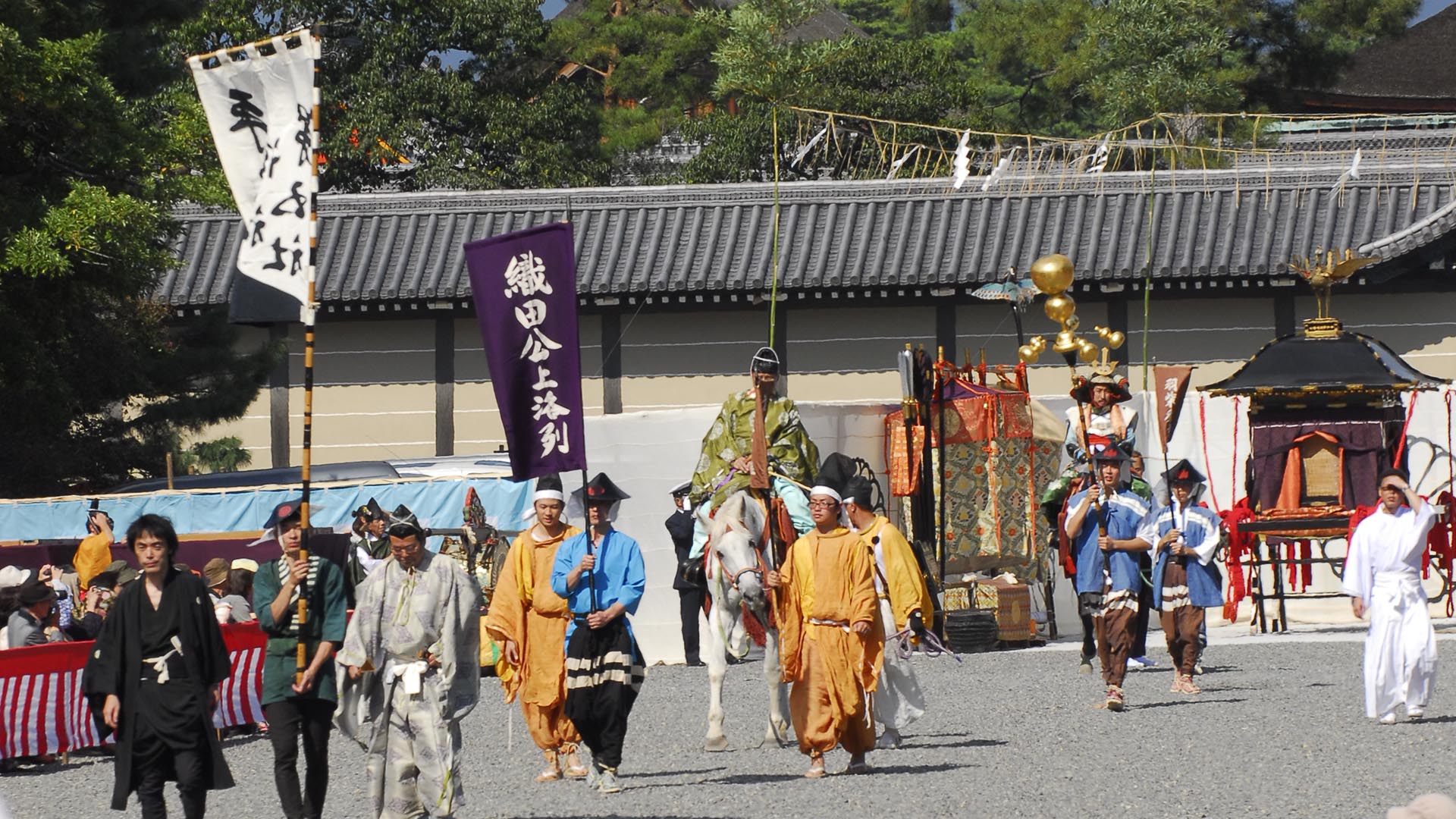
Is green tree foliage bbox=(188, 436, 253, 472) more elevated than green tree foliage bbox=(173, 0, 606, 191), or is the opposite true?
green tree foliage bbox=(173, 0, 606, 191)

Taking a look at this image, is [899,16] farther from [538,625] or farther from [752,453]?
[538,625]

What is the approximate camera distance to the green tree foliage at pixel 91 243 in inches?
594

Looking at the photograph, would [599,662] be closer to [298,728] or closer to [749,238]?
[298,728]

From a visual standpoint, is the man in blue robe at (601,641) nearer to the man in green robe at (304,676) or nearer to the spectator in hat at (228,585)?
the man in green robe at (304,676)

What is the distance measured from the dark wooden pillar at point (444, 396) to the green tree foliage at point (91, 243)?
3846mm

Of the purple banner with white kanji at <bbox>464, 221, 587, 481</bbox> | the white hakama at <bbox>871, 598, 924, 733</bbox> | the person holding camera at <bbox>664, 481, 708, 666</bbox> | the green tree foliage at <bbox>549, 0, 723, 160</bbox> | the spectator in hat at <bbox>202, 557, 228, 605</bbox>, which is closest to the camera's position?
the purple banner with white kanji at <bbox>464, 221, 587, 481</bbox>

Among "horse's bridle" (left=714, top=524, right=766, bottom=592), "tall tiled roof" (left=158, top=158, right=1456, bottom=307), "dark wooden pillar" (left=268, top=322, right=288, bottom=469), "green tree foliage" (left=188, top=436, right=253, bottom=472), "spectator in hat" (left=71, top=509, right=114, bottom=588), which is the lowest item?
"horse's bridle" (left=714, top=524, right=766, bottom=592)

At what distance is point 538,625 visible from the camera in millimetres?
10016

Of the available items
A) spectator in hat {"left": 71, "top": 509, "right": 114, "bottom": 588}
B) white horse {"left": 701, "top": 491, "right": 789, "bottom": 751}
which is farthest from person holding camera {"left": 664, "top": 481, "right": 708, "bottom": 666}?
white horse {"left": 701, "top": 491, "right": 789, "bottom": 751}

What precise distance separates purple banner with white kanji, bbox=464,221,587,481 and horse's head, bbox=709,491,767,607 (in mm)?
1957

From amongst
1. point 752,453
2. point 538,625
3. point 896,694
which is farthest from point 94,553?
point 896,694

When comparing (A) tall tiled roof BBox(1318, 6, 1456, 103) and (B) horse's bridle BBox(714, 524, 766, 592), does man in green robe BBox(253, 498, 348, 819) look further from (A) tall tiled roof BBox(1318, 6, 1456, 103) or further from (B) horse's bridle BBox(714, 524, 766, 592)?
(A) tall tiled roof BBox(1318, 6, 1456, 103)

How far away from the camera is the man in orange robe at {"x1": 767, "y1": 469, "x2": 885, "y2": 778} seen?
1000 cm

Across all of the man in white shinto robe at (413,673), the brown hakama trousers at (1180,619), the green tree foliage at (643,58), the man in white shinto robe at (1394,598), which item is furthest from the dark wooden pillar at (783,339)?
the man in white shinto robe at (413,673)
